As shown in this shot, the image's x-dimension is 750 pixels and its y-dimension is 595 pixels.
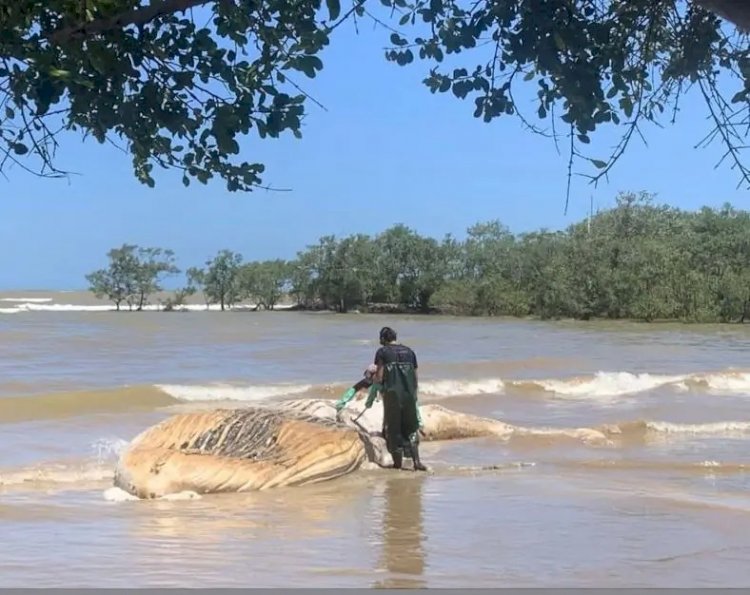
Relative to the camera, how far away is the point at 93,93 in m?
3.71

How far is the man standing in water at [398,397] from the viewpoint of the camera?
10.3m

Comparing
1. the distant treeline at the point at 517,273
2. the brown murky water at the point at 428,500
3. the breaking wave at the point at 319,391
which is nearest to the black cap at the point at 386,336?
the brown murky water at the point at 428,500

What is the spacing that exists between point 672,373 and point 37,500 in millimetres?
20707

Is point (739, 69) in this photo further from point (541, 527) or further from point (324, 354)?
point (324, 354)

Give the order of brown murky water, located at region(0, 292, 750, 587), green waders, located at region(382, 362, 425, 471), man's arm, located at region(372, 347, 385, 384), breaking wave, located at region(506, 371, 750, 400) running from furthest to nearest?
breaking wave, located at region(506, 371, 750, 400) → man's arm, located at region(372, 347, 385, 384) → green waders, located at region(382, 362, 425, 471) → brown murky water, located at region(0, 292, 750, 587)

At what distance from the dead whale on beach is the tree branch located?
5995 millimetres

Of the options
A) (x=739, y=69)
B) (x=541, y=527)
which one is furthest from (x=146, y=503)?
(x=739, y=69)

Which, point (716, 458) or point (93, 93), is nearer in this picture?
point (93, 93)

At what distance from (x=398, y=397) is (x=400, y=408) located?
4.8 inches

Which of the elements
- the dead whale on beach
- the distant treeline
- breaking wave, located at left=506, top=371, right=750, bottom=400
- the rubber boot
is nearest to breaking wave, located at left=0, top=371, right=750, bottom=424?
breaking wave, located at left=506, top=371, right=750, bottom=400

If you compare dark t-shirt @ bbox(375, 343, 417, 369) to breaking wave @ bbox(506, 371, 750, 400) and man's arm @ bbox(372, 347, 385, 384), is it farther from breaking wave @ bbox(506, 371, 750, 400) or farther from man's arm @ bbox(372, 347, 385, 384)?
breaking wave @ bbox(506, 371, 750, 400)

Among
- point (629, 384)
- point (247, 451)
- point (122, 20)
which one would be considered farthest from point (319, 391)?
point (122, 20)

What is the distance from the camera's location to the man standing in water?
1031 centimetres

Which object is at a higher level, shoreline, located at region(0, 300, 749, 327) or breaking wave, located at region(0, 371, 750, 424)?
shoreline, located at region(0, 300, 749, 327)
